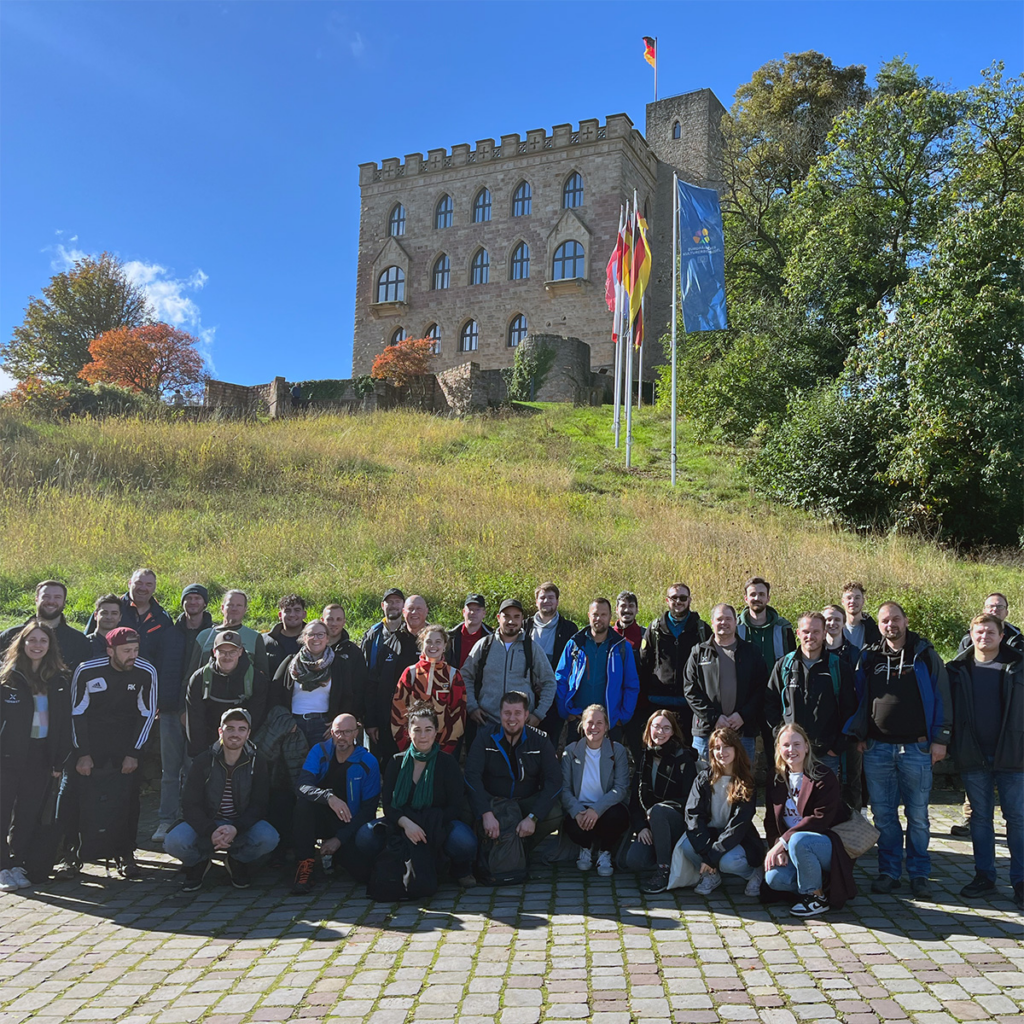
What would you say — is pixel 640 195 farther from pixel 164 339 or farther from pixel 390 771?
pixel 390 771

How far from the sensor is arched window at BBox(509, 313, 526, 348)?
39812 mm

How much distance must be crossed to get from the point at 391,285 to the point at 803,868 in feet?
137

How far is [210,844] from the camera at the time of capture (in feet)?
18.3

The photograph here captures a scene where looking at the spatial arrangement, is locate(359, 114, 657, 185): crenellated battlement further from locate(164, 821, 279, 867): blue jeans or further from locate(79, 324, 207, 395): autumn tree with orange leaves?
locate(164, 821, 279, 867): blue jeans

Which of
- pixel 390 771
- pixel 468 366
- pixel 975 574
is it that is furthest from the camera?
pixel 468 366

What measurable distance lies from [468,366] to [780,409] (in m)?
11.6

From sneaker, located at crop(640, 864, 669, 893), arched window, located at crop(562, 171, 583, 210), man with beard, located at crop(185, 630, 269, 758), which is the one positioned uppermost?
arched window, located at crop(562, 171, 583, 210)

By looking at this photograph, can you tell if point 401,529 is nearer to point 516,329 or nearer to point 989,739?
point 989,739

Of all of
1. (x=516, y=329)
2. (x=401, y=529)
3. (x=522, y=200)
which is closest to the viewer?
(x=401, y=529)

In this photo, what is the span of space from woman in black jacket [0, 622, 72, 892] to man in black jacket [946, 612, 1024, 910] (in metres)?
Result: 6.21

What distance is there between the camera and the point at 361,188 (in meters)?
44.2

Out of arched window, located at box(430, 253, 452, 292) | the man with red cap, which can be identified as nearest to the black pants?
the man with red cap

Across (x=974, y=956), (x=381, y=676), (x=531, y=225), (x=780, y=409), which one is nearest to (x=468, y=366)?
(x=780, y=409)

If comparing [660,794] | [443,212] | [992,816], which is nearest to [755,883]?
[660,794]
